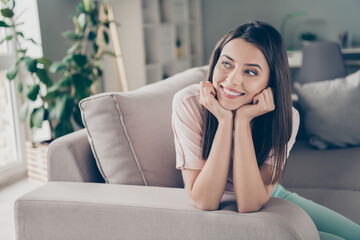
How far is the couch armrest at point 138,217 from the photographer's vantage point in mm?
897

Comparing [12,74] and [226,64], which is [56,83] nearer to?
[12,74]

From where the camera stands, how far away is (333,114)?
2.02m

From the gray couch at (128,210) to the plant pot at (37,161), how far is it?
4.32 feet

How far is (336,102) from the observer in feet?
6.68

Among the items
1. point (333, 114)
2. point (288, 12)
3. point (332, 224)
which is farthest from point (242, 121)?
point (288, 12)

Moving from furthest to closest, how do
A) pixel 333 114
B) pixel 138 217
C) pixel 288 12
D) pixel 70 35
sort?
pixel 288 12
pixel 70 35
pixel 333 114
pixel 138 217

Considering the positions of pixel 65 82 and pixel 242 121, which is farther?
pixel 65 82

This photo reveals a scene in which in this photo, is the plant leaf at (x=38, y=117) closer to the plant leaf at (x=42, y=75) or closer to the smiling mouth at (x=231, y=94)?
the plant leaf at (x=42, y=75)

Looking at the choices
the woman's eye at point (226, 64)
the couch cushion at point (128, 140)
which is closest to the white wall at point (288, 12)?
the couch cushion at point (128, 140)

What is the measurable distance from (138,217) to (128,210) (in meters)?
0.03

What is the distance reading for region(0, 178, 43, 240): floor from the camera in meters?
1.99

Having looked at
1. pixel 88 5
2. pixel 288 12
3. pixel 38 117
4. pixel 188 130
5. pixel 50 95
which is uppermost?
pixel 88 5

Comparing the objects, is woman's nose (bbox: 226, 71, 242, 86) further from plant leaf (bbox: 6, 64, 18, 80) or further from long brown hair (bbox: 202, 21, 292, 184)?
plant leaf (bbox: 6, 64, 18, 80)

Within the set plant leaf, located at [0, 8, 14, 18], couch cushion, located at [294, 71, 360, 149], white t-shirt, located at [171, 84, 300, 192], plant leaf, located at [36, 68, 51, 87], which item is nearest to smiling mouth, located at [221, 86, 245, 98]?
white t-shirt, located at [171, 84, 300, 192]
